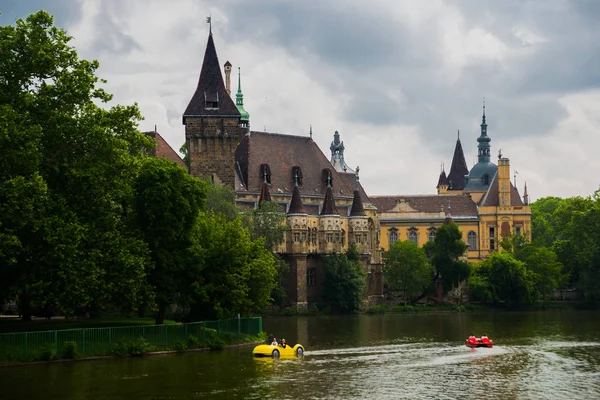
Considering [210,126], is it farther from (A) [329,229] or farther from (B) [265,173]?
(A) [329,229]

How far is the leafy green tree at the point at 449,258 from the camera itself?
425 feet

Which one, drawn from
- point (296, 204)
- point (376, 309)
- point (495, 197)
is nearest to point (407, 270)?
point (376, 309)

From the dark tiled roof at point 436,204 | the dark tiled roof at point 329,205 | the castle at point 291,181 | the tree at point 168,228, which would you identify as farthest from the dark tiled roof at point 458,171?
the tree at point 168,228

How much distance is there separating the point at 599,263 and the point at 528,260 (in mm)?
9081

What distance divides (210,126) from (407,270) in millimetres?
30565

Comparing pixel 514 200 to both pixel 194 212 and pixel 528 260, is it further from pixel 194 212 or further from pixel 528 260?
pixel 194 212

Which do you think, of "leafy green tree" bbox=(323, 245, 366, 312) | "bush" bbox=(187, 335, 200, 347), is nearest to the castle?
"leafy green tree" bbox=(323, 245, 366, 312)

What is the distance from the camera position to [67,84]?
58.0 metres

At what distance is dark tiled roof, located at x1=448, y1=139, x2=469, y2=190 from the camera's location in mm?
192125

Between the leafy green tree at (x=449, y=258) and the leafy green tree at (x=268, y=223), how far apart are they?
25.5 metres

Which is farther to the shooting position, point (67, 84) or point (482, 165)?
point (482, 165)

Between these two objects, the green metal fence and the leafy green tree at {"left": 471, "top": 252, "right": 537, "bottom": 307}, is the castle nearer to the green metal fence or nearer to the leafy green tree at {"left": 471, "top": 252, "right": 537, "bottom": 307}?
the leafy green tree at {"left": 471, "top": 252, "right": 537, "bottom": 307}

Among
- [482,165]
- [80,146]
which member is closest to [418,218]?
[482,165]

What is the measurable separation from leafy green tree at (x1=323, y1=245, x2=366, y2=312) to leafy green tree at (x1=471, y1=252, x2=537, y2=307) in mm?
18375
